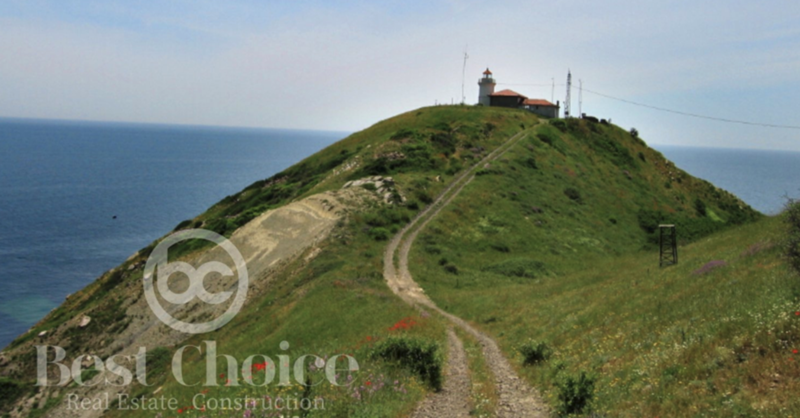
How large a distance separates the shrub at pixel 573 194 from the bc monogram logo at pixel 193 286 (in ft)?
131

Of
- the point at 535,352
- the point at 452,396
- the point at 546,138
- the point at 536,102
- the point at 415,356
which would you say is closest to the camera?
the point at 452,396

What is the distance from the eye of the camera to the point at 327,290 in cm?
3231

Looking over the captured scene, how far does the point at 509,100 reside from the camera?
10450 centimetres

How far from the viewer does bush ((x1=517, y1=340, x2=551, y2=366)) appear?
19344 mm

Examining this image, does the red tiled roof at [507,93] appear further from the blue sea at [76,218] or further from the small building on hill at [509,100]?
the blue sea at [76,218]

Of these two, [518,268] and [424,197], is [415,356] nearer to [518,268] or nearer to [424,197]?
[518,268]

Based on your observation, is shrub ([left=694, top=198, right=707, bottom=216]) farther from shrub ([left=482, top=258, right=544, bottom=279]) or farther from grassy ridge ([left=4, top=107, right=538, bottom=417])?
shrub ([left=482, top=258, right=544, bottom=279])

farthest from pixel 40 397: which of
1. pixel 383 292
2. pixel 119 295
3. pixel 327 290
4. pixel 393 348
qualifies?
Result: pixel 393 348

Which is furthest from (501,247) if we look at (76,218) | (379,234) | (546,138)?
(76,218)

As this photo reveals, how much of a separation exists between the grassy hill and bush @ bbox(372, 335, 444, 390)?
2.4 inches

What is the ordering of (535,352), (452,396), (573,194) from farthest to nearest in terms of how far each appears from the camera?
(573,194)
(535,352)
(452,396)

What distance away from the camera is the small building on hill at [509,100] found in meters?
103

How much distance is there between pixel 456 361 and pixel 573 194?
1917 inches

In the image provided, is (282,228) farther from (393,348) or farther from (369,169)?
(393,348)
